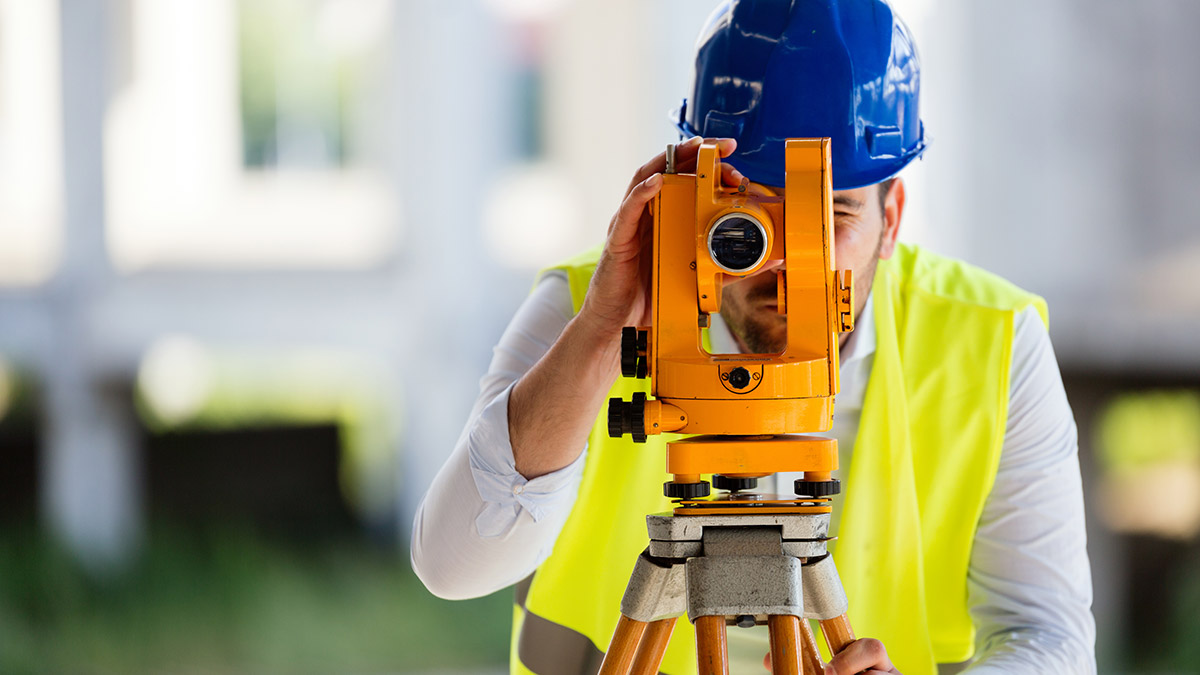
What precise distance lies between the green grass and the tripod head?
343cm

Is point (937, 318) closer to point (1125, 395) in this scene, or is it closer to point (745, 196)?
point (745, 196)

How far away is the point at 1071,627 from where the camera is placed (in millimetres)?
1488

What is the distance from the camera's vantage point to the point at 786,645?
1.05 m

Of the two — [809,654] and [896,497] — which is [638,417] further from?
[896,497]

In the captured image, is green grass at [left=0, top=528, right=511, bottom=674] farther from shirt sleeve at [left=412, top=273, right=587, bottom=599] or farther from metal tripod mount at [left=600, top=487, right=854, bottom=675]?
metal tripod mount at [left=600, top=487, right=854, bottom=675]

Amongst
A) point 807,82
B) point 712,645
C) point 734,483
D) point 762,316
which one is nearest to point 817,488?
point 734,483

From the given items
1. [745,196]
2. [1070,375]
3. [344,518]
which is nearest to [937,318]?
[745,196]

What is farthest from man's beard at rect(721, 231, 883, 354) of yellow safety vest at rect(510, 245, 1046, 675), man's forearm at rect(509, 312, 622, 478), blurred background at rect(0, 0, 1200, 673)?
blurred background at rect(0, 0, 1200, 673)

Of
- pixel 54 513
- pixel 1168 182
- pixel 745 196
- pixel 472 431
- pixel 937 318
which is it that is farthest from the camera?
pixel 54 513

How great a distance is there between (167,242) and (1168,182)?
4448 mm

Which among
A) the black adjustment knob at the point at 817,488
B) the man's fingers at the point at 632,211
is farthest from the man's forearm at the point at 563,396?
the black adjustment knob at the point at 817,488

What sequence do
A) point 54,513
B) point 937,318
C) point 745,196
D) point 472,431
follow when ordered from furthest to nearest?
point 54,513 → point 937,318 → point 472,431 → point 745,196

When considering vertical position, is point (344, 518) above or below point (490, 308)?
below

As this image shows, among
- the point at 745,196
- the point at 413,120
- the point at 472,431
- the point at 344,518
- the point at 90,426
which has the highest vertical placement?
the point at 413,120
